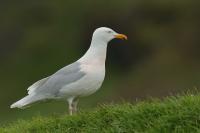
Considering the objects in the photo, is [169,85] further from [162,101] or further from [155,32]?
[162,101]

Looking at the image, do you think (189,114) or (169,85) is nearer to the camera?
(189,114)

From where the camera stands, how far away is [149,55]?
101 ft

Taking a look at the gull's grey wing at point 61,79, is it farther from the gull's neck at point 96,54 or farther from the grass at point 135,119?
the grass at point 135,119

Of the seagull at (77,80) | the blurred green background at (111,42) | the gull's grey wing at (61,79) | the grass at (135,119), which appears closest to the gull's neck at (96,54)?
the seagull at (77,80)

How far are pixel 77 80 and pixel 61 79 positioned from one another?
1.00 ft

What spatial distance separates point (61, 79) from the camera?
13.8 metres

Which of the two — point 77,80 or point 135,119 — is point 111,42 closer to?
point 77,80

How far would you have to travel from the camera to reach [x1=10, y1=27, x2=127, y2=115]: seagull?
13.5m

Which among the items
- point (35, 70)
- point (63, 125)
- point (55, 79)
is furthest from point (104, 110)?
point (35, 70)

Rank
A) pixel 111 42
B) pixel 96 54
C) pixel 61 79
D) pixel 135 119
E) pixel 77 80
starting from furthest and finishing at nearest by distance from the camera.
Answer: pixel 111 42 < pixel 96 54 < pixel 61 79 < pixel 77 80 < pixel 135 119

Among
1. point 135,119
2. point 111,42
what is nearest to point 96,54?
point 135,119

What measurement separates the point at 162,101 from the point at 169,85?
14.5m

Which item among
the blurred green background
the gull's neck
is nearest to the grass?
the gull's neck

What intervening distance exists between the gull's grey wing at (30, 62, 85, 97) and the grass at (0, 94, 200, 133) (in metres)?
0.98
